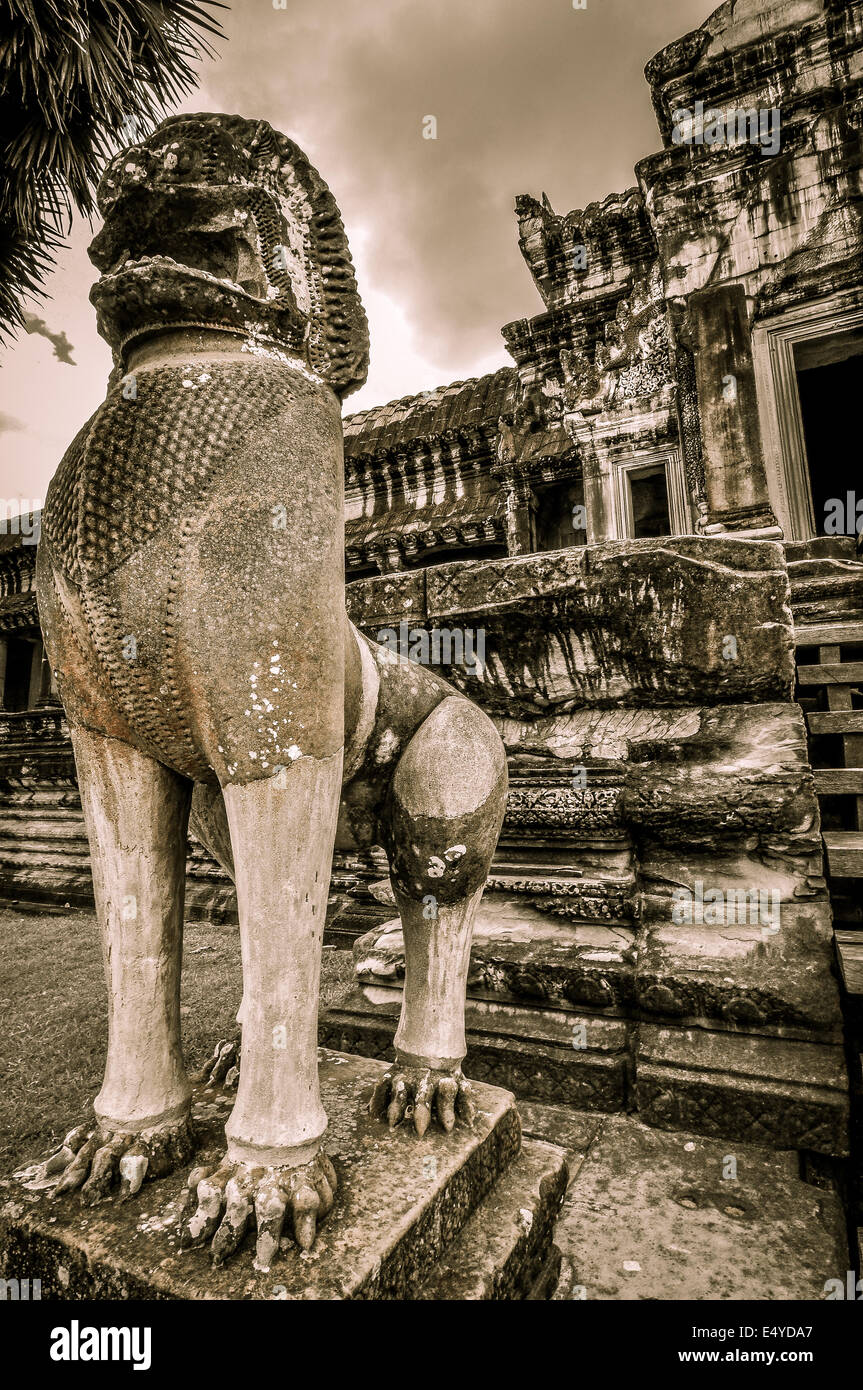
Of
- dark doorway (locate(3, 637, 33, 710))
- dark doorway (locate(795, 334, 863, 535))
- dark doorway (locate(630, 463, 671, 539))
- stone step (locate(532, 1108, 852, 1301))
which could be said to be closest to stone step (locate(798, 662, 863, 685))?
stone step (locate(532, 1108, 852, 1301))

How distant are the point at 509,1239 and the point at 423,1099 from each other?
269 mm

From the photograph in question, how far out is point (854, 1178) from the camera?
167 centimetres

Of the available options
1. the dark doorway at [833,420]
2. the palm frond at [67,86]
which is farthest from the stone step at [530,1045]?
the palm frond at [67,86]

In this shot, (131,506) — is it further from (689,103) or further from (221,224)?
(689,103)

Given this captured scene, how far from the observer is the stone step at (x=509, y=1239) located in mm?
1142

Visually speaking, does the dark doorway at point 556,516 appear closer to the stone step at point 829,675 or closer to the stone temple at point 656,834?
the stone temple at point 656,834

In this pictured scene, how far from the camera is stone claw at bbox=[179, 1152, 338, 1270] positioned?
100cm

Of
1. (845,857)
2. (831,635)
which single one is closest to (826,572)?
(831,635)

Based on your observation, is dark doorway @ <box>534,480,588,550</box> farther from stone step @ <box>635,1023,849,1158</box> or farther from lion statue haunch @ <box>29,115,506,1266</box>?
lion statue haunch @ <box>29,115,506,1266</box>

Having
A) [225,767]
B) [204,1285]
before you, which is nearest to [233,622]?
[225,767]

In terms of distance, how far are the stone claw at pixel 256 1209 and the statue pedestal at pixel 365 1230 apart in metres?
0.02

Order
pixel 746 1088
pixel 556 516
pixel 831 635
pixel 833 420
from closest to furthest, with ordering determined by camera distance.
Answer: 1. pixel 746 1088
2. pixel 831 635
3. pixel 556 516
4. pixel 833 420

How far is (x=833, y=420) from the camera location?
395 inches

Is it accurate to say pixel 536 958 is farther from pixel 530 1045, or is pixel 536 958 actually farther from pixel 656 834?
pixel 656 834
